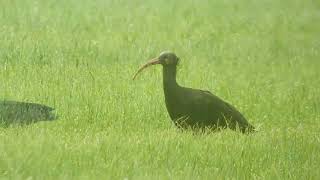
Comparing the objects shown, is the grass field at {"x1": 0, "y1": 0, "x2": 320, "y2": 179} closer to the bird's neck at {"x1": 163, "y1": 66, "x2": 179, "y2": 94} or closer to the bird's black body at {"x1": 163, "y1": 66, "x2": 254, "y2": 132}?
the bird's black body at {"x1": 163, "y1": 66, "x2": 254, "y2": 132}

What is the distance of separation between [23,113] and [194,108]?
1.97 m

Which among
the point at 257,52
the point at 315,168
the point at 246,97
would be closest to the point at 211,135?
the point at 315,168

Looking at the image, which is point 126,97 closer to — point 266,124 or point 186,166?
point 266,124

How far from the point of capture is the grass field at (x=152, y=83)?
29.3 feet

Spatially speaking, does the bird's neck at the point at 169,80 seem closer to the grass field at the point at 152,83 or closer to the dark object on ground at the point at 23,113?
the grass field at the point at 152,83

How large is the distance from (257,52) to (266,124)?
16.7 feet

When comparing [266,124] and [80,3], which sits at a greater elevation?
[80,3]

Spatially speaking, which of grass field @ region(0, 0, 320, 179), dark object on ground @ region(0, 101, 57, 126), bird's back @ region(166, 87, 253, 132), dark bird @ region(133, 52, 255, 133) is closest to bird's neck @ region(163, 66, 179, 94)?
dark bird @ region(133, 52, 255, 133)

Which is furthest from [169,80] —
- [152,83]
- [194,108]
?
[152,83]

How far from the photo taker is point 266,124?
1180 cm

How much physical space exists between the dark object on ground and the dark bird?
1394 mm

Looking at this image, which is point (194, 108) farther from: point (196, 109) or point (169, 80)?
point (169, 80)

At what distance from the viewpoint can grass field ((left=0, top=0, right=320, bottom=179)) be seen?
8.94 metres

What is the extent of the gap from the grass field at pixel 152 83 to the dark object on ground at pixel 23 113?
23 cm
